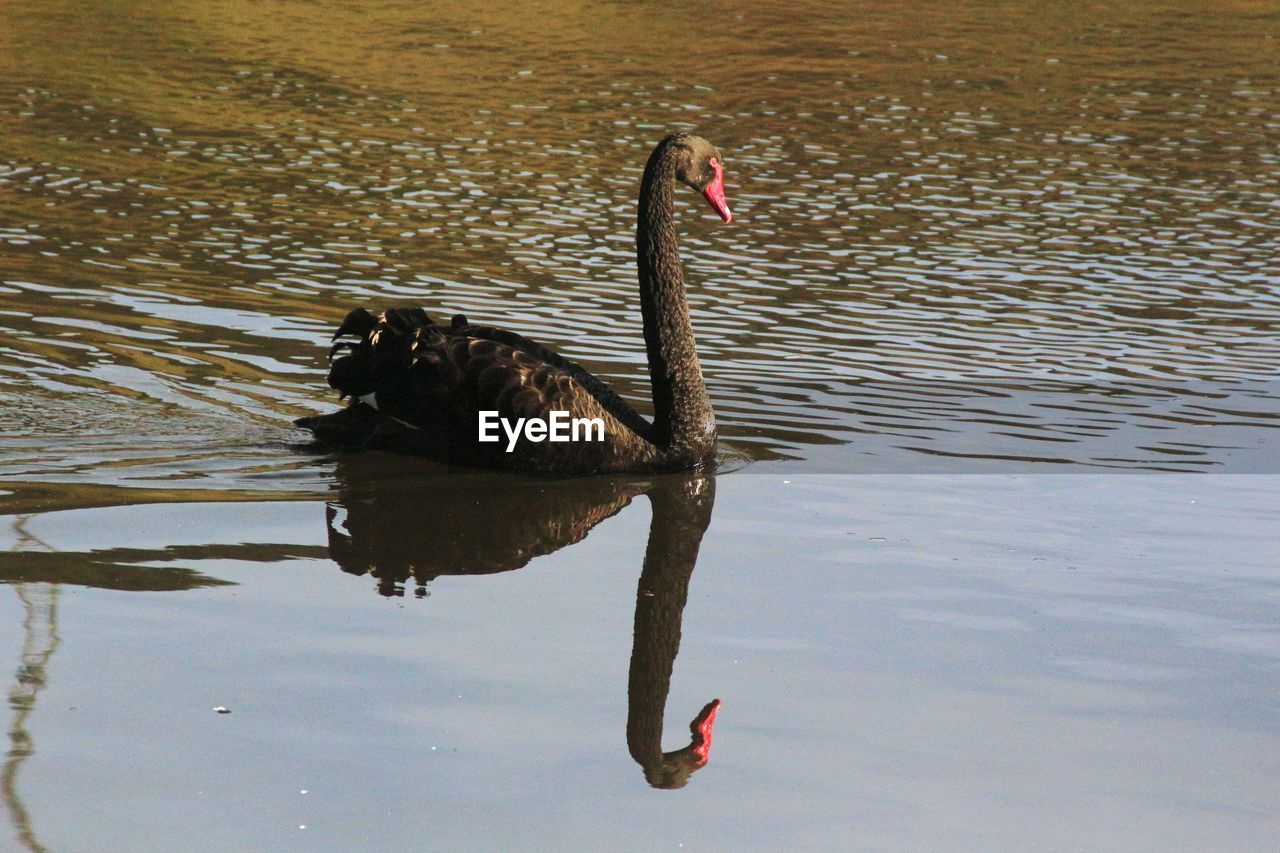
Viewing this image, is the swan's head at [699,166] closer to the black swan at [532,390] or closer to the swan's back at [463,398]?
the black swan at [532,390]

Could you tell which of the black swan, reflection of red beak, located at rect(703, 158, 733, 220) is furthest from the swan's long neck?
reflection of red beak, located at rect(703, 158, 733, 220)

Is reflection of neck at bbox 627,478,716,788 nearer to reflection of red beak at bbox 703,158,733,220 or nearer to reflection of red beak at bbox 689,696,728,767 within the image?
reflection of red beak at bbox 689,696,728,767

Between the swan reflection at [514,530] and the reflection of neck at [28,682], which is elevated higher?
the reflection of neck at [28,682]

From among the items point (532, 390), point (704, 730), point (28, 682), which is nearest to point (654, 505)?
point (532, 390)

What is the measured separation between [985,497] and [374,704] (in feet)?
10.9

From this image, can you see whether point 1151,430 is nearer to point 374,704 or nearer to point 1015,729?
point 1015,729

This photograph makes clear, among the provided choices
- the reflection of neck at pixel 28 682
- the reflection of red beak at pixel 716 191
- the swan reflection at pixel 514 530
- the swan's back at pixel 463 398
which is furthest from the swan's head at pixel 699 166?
the reflection of neck at pixel 28 682

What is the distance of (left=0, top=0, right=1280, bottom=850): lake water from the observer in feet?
14.3

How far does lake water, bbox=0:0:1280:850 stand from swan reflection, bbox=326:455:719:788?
0.03 meters

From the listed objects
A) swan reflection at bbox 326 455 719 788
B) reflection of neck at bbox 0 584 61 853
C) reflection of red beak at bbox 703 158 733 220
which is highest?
reflection of red beak at bbox 703 158 733 220

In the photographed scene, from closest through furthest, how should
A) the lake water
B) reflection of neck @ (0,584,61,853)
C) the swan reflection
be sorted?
reflection of neck @ (0,584,61,853), the lake water, the swan reflection

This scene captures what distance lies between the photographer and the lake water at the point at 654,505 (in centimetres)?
434

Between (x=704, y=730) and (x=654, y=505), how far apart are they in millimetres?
2582

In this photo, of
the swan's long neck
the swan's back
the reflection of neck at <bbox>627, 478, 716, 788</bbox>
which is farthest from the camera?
the swan's long neck
